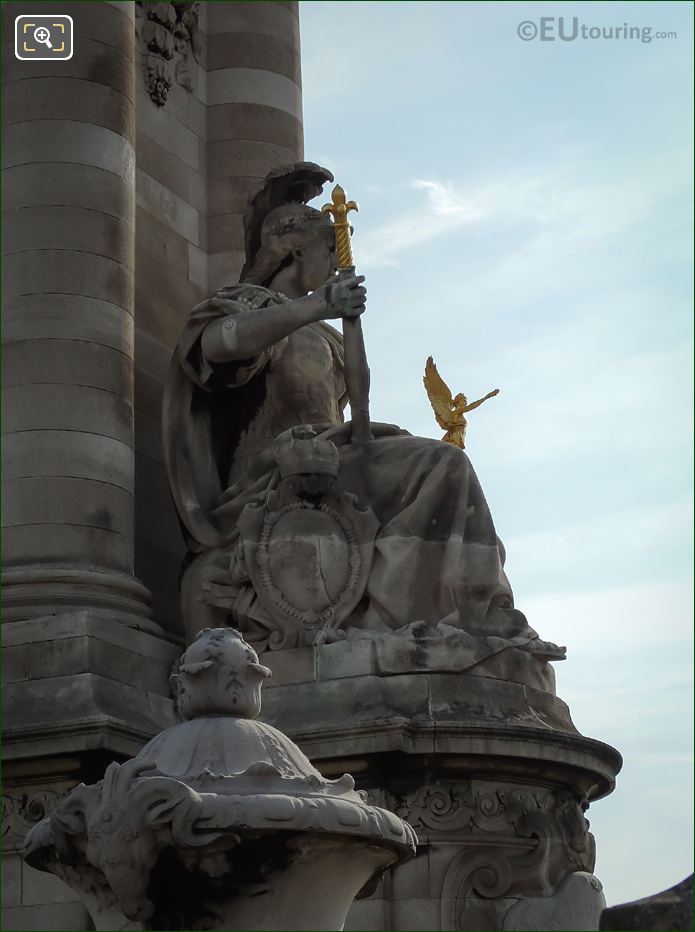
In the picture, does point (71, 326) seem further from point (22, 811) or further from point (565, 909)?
point (565, 909)

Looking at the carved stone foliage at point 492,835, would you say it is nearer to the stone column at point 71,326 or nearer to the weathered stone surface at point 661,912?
the stone column at point 71,326

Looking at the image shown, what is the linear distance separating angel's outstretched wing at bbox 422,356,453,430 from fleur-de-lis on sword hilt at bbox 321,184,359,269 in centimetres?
143

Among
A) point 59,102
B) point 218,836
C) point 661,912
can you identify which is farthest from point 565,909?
point 59,102

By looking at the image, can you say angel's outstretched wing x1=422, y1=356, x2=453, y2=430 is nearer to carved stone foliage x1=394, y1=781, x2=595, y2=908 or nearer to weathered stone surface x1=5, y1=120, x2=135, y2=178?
weathered stone surface x1=5, y1=120, x2=135, y2=178

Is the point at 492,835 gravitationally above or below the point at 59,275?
below

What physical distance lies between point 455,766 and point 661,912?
15.1 feet

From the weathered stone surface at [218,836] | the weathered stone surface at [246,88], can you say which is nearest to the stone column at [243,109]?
the weathered stone surface at [246,88]

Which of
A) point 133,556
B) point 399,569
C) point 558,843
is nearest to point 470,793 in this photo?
point 558,843

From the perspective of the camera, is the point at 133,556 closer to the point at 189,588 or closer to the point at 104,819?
the point at 189,588

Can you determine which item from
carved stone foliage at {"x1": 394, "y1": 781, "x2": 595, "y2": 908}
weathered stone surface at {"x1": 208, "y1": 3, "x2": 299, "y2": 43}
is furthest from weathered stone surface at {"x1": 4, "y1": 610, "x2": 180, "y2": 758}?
weathered stone surface at {"x1": 208, "y1": 3, "x2": 299, "y2": 43}

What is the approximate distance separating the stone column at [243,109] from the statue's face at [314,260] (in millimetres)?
2483

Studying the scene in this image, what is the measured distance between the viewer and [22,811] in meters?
12.6

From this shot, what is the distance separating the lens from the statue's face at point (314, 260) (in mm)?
15648

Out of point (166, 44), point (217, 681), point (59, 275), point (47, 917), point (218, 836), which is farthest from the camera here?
point (166, 44)
